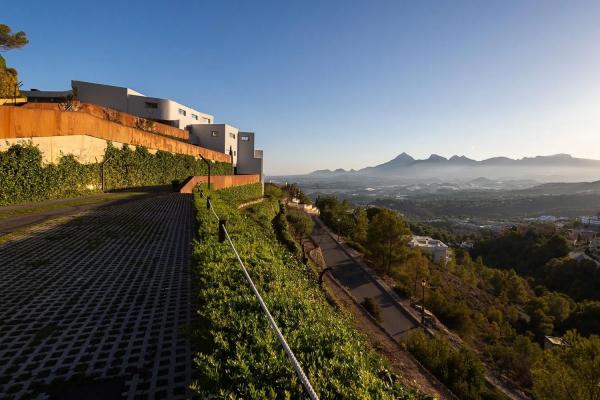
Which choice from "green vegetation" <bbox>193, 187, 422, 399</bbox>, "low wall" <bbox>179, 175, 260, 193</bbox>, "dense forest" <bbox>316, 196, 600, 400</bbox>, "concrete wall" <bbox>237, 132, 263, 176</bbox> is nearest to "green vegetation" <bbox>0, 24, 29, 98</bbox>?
"low wall" <bbox>179, 175, 260, 193</bbox>

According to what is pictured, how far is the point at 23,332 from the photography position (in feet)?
14.5

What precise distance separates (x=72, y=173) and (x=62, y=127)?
286cm

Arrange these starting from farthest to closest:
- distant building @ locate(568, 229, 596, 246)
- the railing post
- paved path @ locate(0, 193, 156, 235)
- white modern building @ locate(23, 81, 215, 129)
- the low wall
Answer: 1. distant building @ locate(568, 229, 596, 246)
2. white modern building @ locate(23, 81, 215, 129)
3. the low wall
4. paved path @ locate(0, 193, 156, 235)
5. the railing post

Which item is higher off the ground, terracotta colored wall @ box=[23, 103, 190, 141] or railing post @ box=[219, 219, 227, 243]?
terracotta colored wall @ box=[23, 103, 190, 141]

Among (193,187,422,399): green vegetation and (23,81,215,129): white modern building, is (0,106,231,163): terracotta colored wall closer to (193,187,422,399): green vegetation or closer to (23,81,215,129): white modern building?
(193,187,422,399): green vegetation

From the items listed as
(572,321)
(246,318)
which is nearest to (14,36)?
(246,318)

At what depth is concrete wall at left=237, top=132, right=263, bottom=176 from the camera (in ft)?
184

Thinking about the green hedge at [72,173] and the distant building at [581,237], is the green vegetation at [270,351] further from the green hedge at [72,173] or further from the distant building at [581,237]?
the distant building at [581,237]

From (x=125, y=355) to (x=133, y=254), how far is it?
5241 millimetres

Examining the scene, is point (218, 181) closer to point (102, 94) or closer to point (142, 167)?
point (142, 167)

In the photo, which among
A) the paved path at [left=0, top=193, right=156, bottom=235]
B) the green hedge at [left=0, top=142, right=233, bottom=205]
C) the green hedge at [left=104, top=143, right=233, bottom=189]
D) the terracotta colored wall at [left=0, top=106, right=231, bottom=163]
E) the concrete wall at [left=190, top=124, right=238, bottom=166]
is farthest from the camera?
the concrete wall at [left=190, top=124, right=238, bottom=166]

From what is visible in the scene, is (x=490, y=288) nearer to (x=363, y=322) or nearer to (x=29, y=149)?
(x=363, y=322)

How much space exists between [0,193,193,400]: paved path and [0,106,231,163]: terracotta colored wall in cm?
842

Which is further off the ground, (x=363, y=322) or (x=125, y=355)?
(x=125, y=355)
